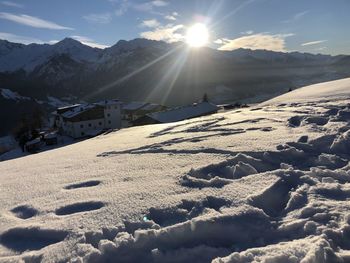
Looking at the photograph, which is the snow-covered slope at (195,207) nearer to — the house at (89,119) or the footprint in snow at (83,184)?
the footprint in snow at (83,184)

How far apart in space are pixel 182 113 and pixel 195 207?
1258 inches

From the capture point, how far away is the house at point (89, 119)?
127ft

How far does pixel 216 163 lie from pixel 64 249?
2.86 metres

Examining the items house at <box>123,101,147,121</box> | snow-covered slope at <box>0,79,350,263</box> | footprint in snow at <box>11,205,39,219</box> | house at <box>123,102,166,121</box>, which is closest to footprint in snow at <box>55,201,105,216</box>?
snow-covered slope at <box>0,79,350,263</box>

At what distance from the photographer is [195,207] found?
354cm

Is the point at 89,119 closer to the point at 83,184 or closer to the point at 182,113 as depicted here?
the point at 182,113

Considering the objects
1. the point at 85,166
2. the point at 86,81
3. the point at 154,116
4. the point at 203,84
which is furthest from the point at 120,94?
the point at 85,166

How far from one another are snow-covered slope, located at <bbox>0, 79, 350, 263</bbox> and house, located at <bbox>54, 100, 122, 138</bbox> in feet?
110

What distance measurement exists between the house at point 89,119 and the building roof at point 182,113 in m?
9.20

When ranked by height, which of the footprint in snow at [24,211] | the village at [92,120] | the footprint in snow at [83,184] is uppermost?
the footprint in snow at [83,184]

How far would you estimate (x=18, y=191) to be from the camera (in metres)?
4.98

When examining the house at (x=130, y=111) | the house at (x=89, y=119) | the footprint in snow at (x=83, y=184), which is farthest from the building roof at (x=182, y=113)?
the footprint in snow at (x=83, y=184)

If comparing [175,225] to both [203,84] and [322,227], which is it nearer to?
[322,227]

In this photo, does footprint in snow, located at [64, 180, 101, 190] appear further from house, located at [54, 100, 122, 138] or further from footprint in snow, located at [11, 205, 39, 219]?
house, located at [54, 100, 122, 138]
